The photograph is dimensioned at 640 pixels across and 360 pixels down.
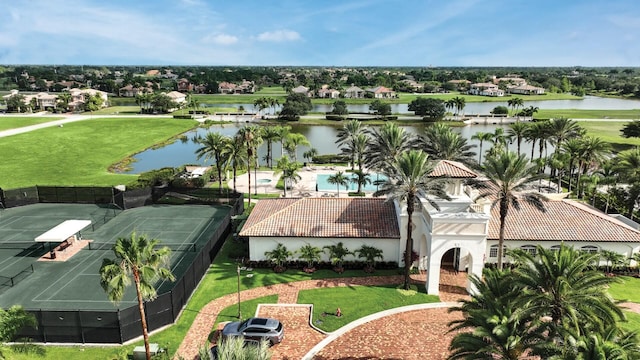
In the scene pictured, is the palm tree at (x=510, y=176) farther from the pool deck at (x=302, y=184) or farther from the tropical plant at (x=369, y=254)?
the pool deck at (x=302, y=184)

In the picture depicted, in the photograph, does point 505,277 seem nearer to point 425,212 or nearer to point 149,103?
point 425,212

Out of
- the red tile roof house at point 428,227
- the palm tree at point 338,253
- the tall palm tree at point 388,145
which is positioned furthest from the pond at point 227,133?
the palm tree at point 338,253

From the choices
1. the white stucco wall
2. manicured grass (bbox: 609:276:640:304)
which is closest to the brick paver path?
the white stucco wall

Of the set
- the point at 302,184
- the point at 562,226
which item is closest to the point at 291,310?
the point at 562,226

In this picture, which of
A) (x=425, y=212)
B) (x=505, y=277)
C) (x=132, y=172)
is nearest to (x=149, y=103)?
(x=132, y=172)

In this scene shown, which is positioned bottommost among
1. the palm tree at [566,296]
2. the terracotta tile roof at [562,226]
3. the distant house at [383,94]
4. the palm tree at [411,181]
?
the terracotta tile roof at [562,226]

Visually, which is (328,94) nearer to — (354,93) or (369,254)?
(354,93)

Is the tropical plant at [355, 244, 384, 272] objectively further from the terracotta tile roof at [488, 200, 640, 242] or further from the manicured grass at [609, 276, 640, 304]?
the manicured grass at [609, 276, 640, 304]
